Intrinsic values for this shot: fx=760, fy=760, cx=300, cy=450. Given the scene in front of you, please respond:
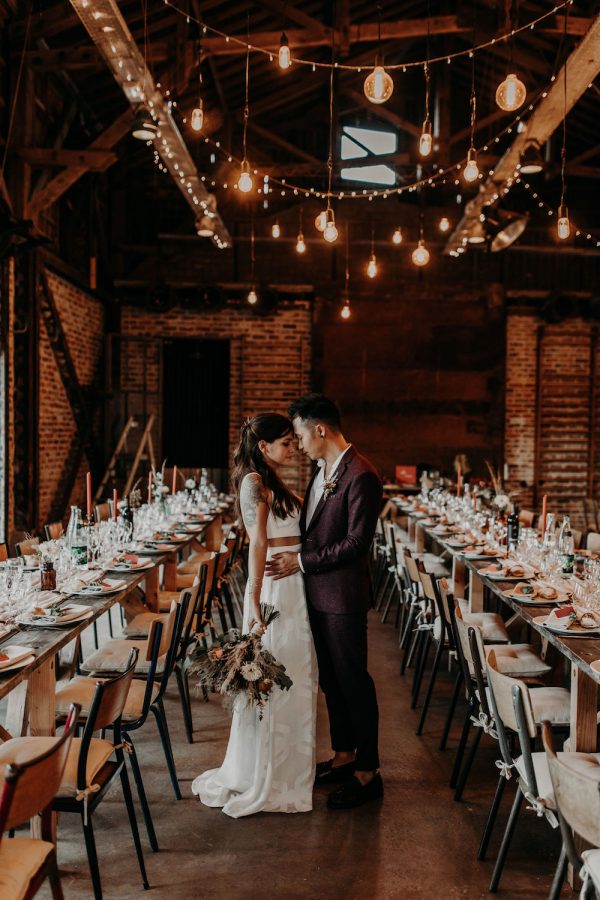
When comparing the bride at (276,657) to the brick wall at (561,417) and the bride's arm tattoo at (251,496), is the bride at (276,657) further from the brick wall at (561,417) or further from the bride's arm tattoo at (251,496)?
the brick wall at (561,417)

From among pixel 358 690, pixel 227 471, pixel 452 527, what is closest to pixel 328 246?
pixel 227 471

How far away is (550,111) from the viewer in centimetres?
721

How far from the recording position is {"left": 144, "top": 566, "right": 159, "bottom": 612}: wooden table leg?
5.35 m

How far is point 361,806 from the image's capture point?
3.56 m

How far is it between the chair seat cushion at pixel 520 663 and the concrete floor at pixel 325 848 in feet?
1.88

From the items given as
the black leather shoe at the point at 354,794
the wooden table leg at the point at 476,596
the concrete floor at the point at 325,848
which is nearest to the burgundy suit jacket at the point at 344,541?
the black leather shoe at the point at 354,794

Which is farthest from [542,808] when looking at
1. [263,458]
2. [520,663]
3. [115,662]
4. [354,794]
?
[115,662]

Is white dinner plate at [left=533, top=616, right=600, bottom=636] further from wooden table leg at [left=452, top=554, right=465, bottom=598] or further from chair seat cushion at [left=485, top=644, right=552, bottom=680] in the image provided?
wooden table leg at [left=452, top=554, right=465, bottom=598]

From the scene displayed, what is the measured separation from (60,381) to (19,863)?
8.47 meters

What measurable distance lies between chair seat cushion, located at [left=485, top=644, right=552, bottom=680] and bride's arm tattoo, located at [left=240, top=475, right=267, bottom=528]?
55.7 inches

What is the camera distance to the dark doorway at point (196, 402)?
12555 mm

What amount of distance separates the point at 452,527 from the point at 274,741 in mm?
4346

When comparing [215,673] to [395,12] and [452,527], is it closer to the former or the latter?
[452,527]

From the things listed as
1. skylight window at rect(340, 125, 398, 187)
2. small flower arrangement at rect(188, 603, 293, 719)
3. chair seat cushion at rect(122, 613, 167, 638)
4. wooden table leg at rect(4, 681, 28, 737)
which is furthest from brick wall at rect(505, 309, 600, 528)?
wooden table leg at rect(4, 681, 28, 737)
